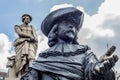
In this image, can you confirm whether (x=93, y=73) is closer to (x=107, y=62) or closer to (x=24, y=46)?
(x=107, y=62)

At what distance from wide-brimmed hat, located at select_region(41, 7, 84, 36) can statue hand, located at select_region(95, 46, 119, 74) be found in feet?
1.79

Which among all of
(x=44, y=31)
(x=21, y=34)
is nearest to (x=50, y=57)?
(x=44, y=31)

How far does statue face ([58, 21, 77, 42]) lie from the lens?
11.3 feet

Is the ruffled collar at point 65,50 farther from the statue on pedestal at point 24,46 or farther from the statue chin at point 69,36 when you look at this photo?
the statue on pedestal at point 24,46

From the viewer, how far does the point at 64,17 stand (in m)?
3.49

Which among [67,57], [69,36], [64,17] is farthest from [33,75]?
[64,17]

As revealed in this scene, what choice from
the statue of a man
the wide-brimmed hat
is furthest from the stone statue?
the statue of a man

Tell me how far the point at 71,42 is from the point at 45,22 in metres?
0.28

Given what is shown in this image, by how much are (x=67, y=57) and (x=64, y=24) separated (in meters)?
0.31

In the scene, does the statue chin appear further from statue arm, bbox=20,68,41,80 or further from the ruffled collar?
statue arm, bbox=20,68,41,80

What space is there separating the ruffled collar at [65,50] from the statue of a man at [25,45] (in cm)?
704

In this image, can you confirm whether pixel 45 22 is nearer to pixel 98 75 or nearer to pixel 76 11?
pixel 76 11

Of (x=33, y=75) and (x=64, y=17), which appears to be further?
(x=64, y=17)

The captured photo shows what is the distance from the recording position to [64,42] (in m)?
3.47
